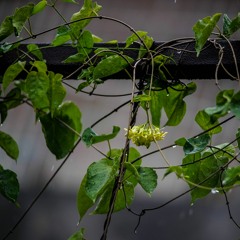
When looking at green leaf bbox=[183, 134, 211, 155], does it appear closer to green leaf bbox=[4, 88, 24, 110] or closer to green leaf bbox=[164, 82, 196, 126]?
green leaf bbox=[164, 82, 196, 126]

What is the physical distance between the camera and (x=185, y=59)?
118 cm

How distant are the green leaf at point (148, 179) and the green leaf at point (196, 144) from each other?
0.08 meters

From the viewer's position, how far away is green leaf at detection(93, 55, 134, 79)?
1123mm

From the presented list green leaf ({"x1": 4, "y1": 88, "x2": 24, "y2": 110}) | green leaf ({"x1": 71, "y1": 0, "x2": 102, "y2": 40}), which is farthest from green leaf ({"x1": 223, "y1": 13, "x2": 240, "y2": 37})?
green leaf ({"x1": 4, "y1": 88, "x2": 24, "y2": 110})

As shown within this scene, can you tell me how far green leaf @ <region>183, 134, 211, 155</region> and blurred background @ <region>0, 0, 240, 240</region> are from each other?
839 mm

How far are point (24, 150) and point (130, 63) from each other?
1008 mm

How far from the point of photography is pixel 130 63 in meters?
1.16

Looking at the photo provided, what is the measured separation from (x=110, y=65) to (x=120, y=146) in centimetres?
83

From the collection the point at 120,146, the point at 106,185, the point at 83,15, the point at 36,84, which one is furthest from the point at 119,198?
the point at 120,146

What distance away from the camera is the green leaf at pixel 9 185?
1195 millimetres

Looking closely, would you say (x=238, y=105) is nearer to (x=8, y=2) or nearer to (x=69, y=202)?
(x=69, y=202)

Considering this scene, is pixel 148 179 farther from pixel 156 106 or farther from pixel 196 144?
pixel 156 106

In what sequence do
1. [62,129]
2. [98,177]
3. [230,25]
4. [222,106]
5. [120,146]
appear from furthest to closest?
[120,146] < [62,129] < [230,25] < [98,177] < [222,106]

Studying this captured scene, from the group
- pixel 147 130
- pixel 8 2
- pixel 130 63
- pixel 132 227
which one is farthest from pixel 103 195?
pixel 8 2
